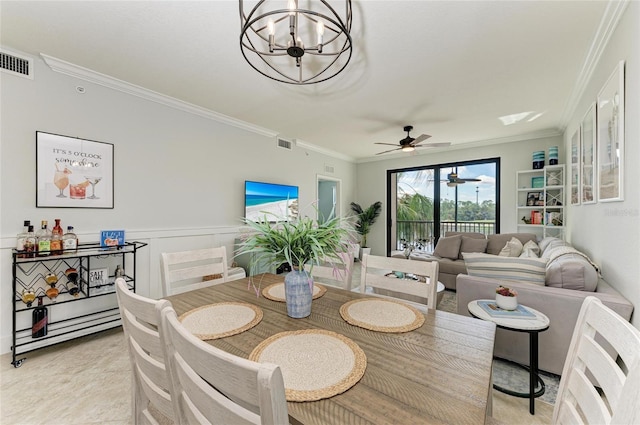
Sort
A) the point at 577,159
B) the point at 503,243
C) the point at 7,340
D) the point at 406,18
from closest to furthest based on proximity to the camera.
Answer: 1. the point at 406,18
2. the point at 7,340
3. the point at 577,159
4. the point at 503,243

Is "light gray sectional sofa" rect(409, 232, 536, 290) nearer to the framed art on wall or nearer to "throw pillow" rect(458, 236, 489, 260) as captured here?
"throw pillow" rect(458, 236, 489, 260)

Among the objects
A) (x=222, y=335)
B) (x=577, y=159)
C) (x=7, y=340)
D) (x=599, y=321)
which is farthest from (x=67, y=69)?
(x=577, y=159)

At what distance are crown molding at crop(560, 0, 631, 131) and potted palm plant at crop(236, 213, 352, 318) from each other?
2.38m

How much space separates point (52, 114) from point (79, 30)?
90 centimetres

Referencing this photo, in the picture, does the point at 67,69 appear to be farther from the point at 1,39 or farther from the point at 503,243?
the point at 503,243

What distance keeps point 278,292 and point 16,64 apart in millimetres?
3018

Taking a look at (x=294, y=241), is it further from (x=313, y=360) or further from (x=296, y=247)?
(x=313, y=360)

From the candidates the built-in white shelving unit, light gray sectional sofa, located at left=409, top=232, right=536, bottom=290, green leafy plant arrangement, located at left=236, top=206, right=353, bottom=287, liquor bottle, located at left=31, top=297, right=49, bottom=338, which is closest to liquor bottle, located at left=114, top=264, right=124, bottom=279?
liquor bottle, located at left=31, top=297, right=49, bottom=338

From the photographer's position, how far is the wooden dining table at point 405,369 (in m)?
0.64

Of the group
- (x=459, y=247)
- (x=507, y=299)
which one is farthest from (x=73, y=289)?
(x=459, y=247)

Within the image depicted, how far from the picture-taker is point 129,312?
3.05ft

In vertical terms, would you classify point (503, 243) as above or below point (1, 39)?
below

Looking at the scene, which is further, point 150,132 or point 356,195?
point 356,195

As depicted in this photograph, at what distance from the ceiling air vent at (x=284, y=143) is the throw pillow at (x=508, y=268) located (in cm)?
352
